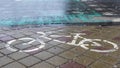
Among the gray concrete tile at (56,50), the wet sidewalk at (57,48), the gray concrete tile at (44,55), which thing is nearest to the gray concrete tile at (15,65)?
the wet sidewalk at (57,48)

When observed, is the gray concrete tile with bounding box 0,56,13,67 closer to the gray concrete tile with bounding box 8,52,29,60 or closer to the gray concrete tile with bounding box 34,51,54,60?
the gray concrete tile with bounding box 8,52,29,60

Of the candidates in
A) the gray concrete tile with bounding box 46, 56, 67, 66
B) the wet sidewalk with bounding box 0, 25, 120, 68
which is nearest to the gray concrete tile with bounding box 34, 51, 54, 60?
the wet sidewalk with bounding box 0, 25, 120, 68

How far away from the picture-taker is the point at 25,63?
12.0 ft

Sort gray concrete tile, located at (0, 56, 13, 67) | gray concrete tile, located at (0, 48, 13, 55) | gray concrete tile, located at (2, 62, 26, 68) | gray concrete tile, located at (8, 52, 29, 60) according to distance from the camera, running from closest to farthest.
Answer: gray concrete tile, located at (2, 62, 26, 68) < gray concrete tile, located at (0, 56, 13, 67) < gray concrete tile, located at (8, 52, 29, 60) < gray concrete tile, located at (0, 48, 13, 55)

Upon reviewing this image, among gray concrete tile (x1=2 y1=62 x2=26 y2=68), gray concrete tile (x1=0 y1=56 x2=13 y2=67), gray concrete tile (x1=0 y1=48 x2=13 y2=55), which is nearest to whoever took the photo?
gray concrete tile (x1=2 y1=62 x2=26 y2=68)

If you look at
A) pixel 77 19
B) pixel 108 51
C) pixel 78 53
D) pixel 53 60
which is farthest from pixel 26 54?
pixel 77 19

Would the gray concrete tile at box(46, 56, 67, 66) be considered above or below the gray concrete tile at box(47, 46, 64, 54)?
below

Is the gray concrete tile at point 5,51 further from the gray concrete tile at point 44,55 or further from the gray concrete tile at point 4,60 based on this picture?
the gray concrete tile at point 44,55

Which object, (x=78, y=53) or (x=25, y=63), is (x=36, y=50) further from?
(x=78, y=53)

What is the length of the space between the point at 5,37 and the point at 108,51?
2654 millimetres

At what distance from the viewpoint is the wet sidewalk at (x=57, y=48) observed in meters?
3.68

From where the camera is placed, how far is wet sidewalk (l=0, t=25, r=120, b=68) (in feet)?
12.1

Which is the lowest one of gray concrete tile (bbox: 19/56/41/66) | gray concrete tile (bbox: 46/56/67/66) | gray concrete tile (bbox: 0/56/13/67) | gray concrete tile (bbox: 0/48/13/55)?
gray concrete tile (bbox: 46/56/67/66)

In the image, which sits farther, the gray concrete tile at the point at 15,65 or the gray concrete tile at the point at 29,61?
the gray concrete tile at the point at 29,61
